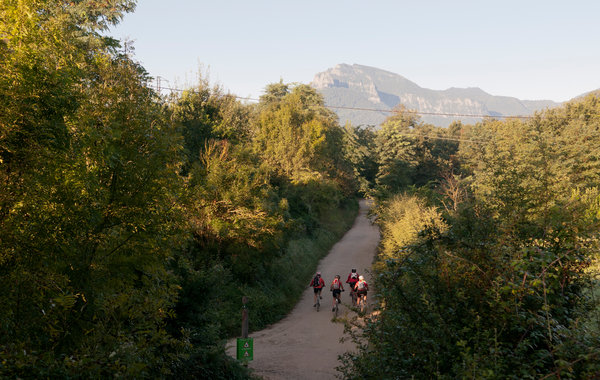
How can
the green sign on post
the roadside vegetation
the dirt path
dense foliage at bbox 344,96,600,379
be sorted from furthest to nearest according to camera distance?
the dirt path, the green sign on post, the roadside vegetation, dense foliage at bbox 344,96,600,379

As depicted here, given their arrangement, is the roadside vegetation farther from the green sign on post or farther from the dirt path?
the dirt path

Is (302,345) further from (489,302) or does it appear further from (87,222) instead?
(489,302)

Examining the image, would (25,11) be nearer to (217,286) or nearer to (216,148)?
(217,286)

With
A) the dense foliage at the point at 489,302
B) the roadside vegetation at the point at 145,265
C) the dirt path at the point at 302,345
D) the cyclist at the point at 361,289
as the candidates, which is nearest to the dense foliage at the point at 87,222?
the roadside vegetation at the point at 145,265

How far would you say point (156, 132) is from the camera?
8.19 m

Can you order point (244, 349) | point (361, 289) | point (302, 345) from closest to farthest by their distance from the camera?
point (244, 349) < point (302, 345) < point (361, 289)

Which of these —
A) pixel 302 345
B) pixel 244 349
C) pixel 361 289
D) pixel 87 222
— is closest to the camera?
pixel 87 222

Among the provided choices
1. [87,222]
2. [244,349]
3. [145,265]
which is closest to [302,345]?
[244,349]

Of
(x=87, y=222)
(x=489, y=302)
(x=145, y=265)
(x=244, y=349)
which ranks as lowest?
(x=244, y=349)

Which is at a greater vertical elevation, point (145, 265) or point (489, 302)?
point (489, 302)

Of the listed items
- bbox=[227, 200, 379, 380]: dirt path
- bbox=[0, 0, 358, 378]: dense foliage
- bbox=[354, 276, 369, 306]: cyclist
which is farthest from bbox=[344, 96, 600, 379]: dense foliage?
bbox=[354, 276, 369, 306]: cyclist

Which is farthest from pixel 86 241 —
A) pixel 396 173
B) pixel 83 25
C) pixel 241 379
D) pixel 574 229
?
pixel 396 173

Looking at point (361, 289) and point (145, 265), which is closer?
point (145, 265)

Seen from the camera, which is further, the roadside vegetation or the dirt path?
the dirt path
